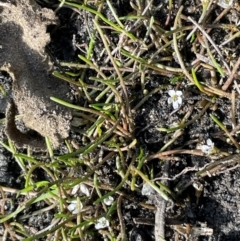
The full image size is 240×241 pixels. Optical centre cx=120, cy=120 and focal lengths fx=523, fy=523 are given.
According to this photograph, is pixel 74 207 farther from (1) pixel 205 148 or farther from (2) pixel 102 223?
(1) pixel 205 148

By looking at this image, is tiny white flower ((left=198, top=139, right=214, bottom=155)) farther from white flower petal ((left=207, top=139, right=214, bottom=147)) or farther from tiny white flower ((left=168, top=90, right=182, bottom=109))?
tiny white flower ((left=168, top=90, right=182, bottom=109))

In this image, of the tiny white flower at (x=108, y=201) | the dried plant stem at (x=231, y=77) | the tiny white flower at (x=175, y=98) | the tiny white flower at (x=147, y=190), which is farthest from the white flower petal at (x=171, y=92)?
the tiny white flower at (x=108, y=201)

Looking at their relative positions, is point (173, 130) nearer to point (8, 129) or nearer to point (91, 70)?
point (91, 70)

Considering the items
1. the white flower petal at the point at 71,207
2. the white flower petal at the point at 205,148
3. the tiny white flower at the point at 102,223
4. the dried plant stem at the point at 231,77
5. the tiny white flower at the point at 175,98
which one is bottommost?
the tiny white flower at the point at 102,223

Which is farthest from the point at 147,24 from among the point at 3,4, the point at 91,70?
the point at 3,4

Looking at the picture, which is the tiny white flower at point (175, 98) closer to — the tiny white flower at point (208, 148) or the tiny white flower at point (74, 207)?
the tiny white flower at point (208, 148)

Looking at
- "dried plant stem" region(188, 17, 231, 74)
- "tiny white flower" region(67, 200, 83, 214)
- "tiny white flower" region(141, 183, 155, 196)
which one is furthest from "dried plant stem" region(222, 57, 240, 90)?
"tiny white flower" region(67, 200, 83, 214)
